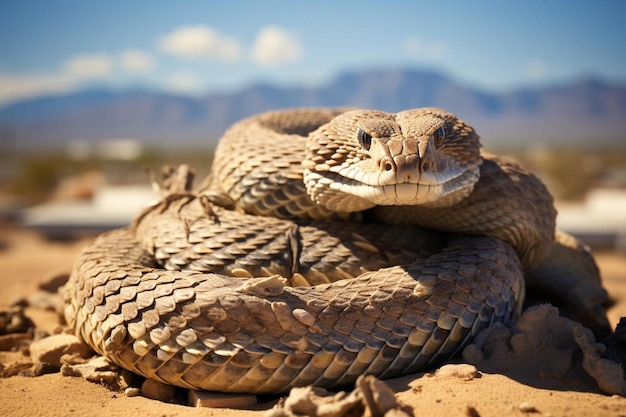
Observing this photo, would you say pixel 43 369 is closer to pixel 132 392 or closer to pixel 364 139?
pixel 132 392

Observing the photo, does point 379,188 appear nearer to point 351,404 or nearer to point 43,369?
point 351,404

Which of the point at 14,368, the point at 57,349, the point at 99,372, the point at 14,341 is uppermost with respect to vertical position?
the point at 99,372

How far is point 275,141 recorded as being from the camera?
16.0ft

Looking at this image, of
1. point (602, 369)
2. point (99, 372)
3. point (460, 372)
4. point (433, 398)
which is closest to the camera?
point (433, 398)

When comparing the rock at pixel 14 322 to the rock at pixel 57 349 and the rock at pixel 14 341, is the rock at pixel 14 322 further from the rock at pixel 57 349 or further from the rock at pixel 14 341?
the rock at pixel 57 349

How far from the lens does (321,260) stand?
14.2ft

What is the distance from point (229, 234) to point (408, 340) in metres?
1.54

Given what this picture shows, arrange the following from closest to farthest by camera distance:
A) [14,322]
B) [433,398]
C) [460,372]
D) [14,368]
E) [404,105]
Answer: [433,398], [460,372], [14,368], [14,322], [404,105]

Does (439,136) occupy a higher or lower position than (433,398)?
higher

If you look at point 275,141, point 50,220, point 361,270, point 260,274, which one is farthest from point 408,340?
point 50,220

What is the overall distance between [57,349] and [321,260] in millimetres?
2105

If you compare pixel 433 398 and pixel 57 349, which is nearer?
pixel 433 398

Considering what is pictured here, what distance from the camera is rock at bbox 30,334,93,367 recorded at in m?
4.50

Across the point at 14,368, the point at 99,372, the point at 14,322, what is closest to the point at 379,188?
the point at 99,372
